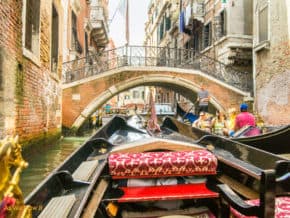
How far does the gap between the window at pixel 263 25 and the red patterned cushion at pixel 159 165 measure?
707 cm

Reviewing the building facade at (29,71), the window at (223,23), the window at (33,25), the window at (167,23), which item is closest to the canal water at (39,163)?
the building facade at (29,71)

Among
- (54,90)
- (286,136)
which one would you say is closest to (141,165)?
(286,136)

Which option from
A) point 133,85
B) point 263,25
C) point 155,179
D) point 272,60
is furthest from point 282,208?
point 133,85

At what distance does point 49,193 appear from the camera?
4.31ft

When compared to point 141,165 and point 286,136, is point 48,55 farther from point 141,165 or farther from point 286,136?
point 141,165

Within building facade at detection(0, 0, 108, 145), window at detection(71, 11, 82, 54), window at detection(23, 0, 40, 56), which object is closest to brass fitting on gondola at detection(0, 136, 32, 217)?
building facade at detection(0, 0, 108, 145)

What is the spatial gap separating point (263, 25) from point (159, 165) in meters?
7.50

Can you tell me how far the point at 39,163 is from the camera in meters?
4.45

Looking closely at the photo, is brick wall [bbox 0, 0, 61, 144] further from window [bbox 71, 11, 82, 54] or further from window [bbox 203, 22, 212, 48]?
window [bbox 203, 22, 212, 48]

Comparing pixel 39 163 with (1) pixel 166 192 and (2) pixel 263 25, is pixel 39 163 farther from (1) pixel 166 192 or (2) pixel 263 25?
(2) pixel 263 25

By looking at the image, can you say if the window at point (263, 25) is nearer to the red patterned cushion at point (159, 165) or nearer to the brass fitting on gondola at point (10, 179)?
the red patterned cushion at point (159, 165)

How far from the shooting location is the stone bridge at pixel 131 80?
29.4 ft

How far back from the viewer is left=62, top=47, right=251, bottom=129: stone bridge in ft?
29.4

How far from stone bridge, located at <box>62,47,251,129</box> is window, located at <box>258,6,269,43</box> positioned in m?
1.68
